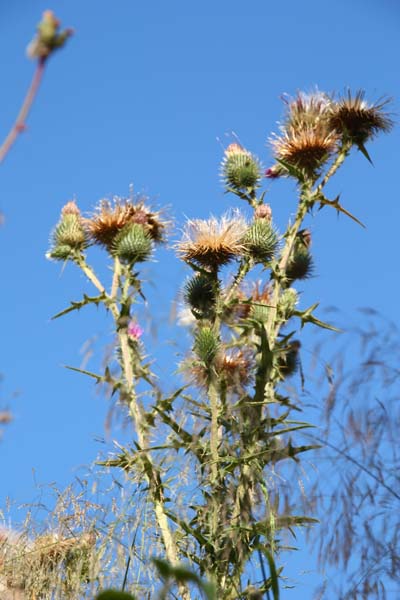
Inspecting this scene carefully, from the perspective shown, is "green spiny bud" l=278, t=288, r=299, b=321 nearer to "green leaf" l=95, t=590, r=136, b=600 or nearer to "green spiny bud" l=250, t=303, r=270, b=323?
"green spiny bud" l=250, t=303, r=270, b=323

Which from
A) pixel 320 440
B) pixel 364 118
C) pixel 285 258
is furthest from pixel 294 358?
pixel 320 440

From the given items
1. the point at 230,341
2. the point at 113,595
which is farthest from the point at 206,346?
the point at 113,595

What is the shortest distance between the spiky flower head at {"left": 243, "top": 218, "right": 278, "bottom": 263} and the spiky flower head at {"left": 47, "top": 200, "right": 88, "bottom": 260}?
929 millimetres

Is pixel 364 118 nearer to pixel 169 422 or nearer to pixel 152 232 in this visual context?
pixel 152 232

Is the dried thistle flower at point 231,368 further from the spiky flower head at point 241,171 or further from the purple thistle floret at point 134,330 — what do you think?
the spiky flower head at point 241,171

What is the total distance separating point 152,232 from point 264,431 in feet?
5.94

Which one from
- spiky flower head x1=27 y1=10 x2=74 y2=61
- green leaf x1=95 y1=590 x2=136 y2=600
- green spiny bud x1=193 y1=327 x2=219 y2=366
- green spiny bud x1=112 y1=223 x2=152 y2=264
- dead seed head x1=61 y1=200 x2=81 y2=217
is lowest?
green leaf x1=95 y1=590 x2=136 y2=600

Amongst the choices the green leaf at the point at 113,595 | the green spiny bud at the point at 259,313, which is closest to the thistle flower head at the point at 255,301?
the green spiny bud at the point at 259,313

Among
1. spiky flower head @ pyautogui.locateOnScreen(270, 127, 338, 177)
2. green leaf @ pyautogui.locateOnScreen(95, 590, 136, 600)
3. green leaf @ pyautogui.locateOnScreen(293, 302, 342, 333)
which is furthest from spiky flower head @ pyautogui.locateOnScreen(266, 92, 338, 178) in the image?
green leaf @ pyautogui.locateOnScreen(95, 590, 136, 600)

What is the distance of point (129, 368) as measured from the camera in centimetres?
463

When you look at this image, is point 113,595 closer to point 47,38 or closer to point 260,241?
point 47,38

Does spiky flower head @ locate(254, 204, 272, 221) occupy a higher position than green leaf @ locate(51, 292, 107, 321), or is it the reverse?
spiky flower head @ locate(254, 204, 272, 221)

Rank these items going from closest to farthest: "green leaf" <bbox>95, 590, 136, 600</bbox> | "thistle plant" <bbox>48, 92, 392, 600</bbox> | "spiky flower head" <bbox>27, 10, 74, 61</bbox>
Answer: "spiky flower head" <bbox>27, 10, 74, 61</bbox> < "green leaf" <bbox>95, 590, 136, 600</bbox> < "thistle plant" <bbox>48, 92, 392, 600</bbox>

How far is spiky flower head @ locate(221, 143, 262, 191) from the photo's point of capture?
18.4 ft
